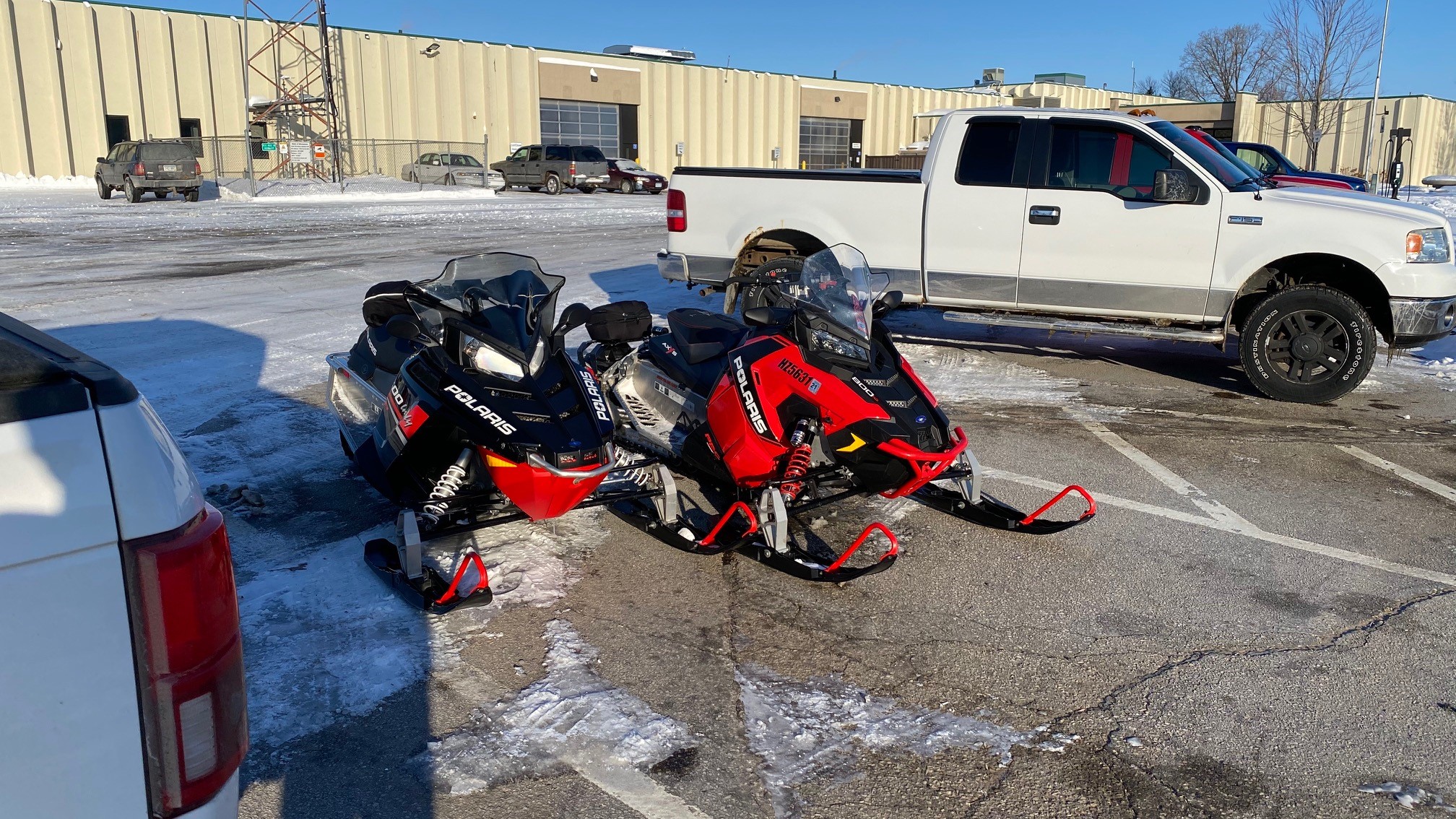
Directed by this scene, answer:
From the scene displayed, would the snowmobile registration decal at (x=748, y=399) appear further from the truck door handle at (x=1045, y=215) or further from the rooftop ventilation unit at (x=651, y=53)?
the rooftop ventilation unit at (x=651, y=53)

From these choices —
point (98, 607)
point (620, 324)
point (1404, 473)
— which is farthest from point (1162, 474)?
point (98, 607)

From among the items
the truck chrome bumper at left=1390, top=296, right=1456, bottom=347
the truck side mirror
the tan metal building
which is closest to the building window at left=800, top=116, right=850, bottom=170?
the tan metal building

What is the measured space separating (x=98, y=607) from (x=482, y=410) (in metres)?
2.75

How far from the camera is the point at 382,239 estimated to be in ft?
59.3

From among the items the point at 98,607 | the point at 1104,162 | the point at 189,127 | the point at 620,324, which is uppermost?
the point at 189,127

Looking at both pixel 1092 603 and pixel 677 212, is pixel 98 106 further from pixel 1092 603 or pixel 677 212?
pixel 1092 603

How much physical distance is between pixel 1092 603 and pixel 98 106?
133ft

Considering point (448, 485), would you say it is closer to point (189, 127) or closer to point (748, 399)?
point (748, 399)

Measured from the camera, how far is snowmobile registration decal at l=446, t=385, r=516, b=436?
13.6 ft

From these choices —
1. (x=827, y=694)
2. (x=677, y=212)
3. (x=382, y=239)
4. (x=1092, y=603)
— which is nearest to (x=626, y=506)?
(x=827, y=694)

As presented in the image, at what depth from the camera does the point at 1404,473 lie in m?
6.18

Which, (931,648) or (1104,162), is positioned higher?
(1104,162)

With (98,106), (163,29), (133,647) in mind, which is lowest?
(133,647)

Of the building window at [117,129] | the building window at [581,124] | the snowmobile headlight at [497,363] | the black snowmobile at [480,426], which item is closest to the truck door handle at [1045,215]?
the black snowmobile at [480,426]
